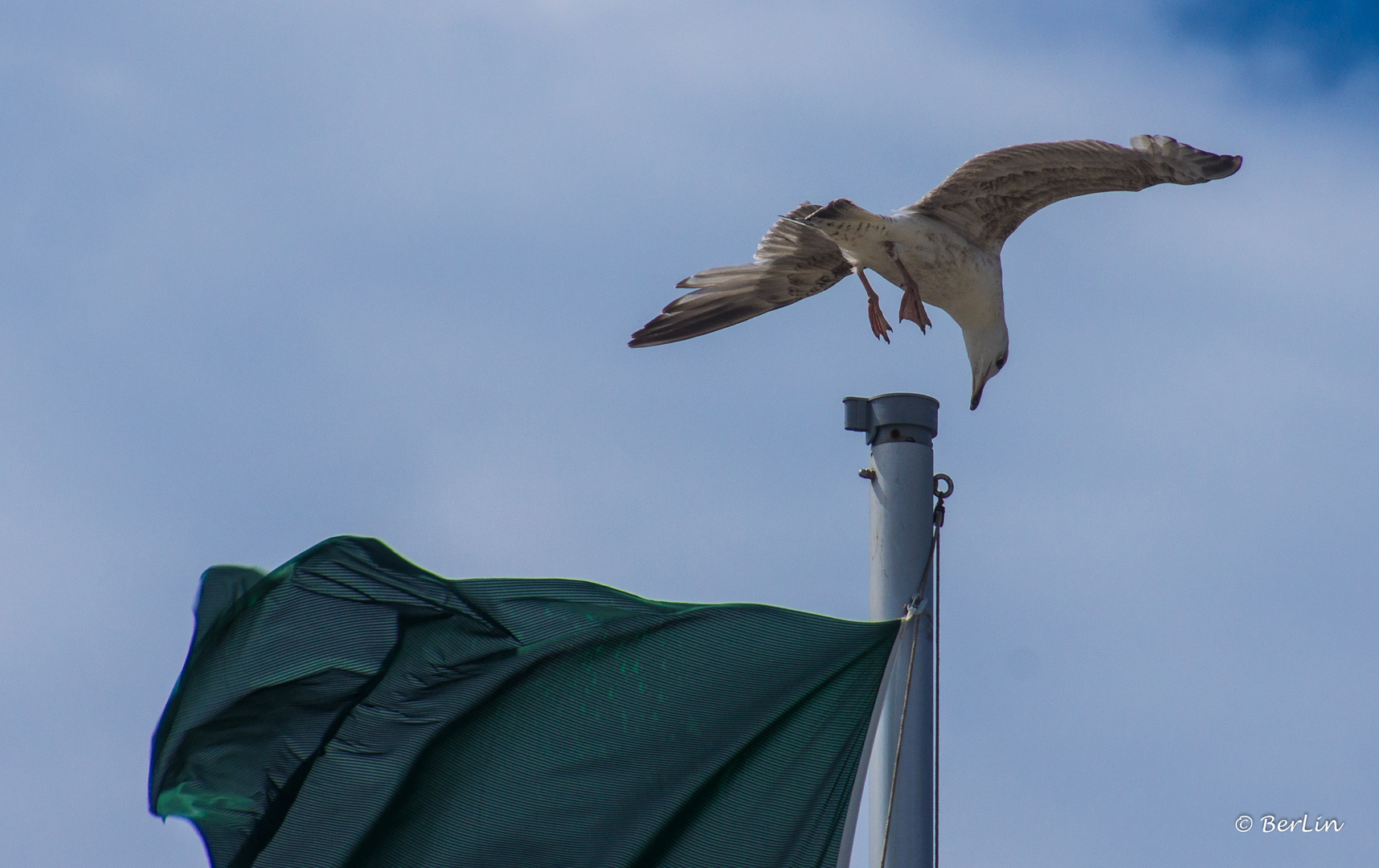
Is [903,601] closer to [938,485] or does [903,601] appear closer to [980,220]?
[938,485]

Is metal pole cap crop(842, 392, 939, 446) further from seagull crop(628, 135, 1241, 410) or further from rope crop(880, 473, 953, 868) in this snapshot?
seagull crop(628, 135, 1241, 410)

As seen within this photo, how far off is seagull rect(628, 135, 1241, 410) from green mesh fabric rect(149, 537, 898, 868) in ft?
11.0

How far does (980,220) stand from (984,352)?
0.92 meters

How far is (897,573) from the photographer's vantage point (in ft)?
19.3

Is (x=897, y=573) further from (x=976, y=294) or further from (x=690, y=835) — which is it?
(x=976, y=294)

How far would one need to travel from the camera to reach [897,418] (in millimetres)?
6012

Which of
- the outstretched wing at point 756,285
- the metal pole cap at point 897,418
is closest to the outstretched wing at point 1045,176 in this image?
the outstretched wing at point 756,285

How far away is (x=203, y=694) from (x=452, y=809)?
3.39 feet

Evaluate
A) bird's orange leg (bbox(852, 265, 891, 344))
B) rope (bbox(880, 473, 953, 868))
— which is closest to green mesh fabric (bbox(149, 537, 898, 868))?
rope (bbox(880, 473, 953, 868))

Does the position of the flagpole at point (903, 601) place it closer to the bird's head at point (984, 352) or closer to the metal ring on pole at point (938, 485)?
the metal ring on pole at point (938, 485)

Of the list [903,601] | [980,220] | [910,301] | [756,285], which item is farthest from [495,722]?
[756,285]

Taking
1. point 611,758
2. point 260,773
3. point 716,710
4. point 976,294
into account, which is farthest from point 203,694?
point 976,294

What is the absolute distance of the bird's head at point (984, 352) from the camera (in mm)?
8898

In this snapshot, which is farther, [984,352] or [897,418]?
[984,352]
